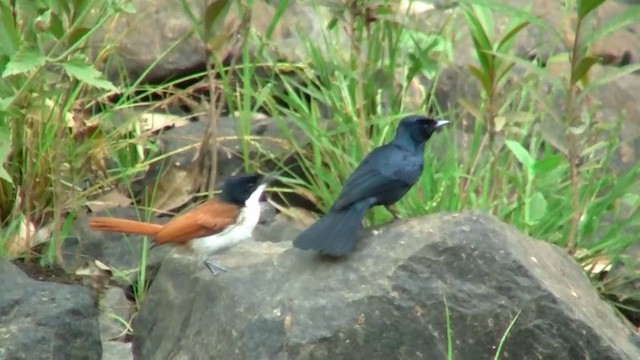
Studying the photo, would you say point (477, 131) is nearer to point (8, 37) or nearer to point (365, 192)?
point (365, 192)

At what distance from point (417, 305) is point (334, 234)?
0.38m

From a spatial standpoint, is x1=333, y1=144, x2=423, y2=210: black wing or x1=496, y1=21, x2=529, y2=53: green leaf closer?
x1=333, y1=144, x2=423, y2=210: black wing

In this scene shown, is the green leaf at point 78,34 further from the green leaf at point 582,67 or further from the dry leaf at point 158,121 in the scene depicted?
the green leaf at point 582,67

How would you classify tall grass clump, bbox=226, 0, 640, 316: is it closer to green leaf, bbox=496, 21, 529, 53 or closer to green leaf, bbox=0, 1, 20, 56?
green leaf, bbox=496, 21, 529, 53

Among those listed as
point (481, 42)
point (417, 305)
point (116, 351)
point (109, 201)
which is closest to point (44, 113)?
point (109, 201)

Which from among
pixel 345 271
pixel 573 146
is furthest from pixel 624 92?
pixel 345 271

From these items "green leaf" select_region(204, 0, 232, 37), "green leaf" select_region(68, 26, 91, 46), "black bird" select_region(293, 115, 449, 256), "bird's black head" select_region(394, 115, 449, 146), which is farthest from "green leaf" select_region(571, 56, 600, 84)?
"green leaf" select_region(68, 26, 91, 46)

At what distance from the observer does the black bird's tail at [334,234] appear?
4453 millimetres

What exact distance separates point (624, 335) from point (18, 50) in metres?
2.39

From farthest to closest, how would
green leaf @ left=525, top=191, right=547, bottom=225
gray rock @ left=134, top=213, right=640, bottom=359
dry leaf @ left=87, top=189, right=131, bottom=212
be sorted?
1. dry leaf @ left=87, top=189, right=131, bottom=212
2. green leaf @ left=525, top=191, right=547, bottom=225
3. gray rock @ left=134, top=213, right=640, bottom=359

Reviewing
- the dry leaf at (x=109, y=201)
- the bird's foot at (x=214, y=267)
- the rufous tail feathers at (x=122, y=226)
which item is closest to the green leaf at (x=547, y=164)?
the bird's foot at (x=214, y=267)

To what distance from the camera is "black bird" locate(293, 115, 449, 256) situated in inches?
176

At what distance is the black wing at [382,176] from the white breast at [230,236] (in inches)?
21.5

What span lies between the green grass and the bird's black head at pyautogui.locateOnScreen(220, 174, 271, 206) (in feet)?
2.12
